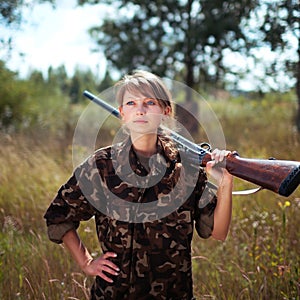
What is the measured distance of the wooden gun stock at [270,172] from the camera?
204cm

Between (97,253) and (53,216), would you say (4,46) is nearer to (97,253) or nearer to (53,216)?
(97,253)

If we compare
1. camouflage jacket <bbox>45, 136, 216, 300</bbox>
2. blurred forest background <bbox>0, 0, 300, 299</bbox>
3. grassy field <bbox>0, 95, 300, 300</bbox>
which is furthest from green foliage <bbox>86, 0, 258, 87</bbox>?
camouflage jacket <bbox>45, 136, 216, 300</bbox>

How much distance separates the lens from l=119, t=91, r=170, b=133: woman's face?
7.36 ft

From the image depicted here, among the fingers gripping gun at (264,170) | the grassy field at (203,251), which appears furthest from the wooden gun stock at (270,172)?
the grassy field at (203,251)

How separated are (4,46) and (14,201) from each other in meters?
2.07

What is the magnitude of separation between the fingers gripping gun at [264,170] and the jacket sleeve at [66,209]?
514mm

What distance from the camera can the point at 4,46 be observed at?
20.0 ft

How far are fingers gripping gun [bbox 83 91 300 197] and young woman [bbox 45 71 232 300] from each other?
0.17ft

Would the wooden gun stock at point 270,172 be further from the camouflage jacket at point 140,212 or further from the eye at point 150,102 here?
the eye at point 150,102

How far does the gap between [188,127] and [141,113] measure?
384cm

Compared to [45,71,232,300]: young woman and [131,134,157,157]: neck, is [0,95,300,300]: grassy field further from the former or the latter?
[131,134,157,157]: neck

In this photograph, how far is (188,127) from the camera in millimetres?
6051

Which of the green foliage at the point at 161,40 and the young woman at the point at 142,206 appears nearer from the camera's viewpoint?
the young woman at the point at 142,206

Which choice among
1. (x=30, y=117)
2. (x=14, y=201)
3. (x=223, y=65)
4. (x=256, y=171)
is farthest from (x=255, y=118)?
(x=256, y=171)
